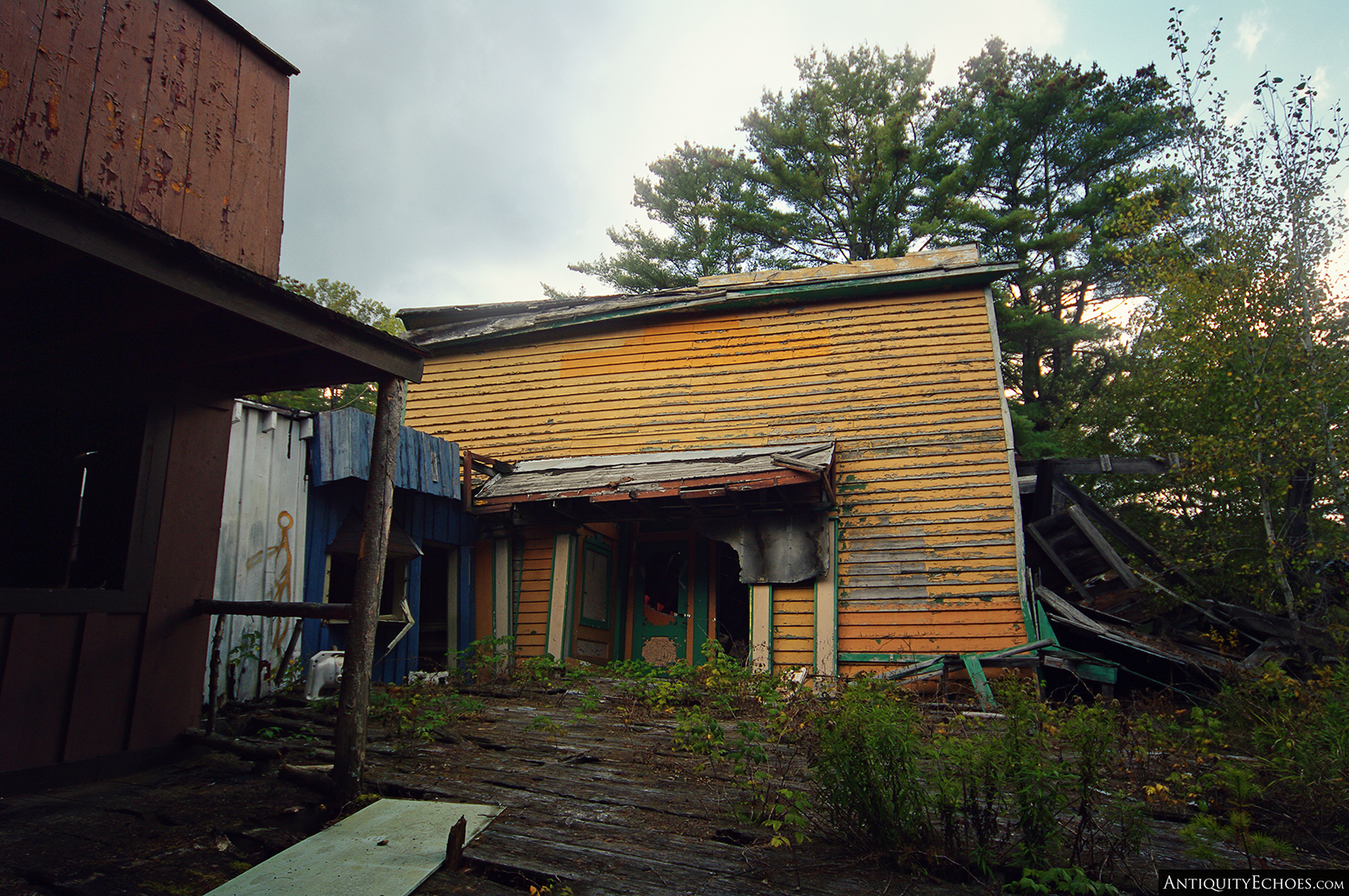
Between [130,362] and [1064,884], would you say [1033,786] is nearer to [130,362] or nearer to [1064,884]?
[1064,884]

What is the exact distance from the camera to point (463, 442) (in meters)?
12.2

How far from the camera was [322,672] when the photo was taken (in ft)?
A: 22.5

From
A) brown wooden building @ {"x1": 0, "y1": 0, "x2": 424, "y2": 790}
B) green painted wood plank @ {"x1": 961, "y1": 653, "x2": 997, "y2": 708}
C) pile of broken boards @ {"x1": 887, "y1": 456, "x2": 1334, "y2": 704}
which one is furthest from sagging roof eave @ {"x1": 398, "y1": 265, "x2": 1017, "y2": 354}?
brown wooden building @ {"x1": 0, "y1": 0, "x2": 424, "y2": 790}

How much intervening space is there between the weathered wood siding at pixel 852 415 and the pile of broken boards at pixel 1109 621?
641mm

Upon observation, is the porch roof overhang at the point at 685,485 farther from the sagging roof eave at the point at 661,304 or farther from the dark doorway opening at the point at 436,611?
the sagging roof eave at the point at 661,304

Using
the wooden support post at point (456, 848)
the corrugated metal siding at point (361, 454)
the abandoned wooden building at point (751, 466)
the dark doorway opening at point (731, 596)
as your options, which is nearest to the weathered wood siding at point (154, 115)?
the corrugated metal siding at point (361, 454)

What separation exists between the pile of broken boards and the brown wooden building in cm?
710

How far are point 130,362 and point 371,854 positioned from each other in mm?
3668

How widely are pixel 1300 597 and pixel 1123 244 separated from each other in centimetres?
1307

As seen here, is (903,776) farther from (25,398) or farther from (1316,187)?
(1316,187)

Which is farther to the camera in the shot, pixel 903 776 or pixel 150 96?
pixel 150 96

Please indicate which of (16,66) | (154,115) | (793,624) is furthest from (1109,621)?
(16,66)

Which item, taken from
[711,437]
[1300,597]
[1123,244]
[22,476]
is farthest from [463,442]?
[1123,244]

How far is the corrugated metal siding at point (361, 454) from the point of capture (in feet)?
25.2
